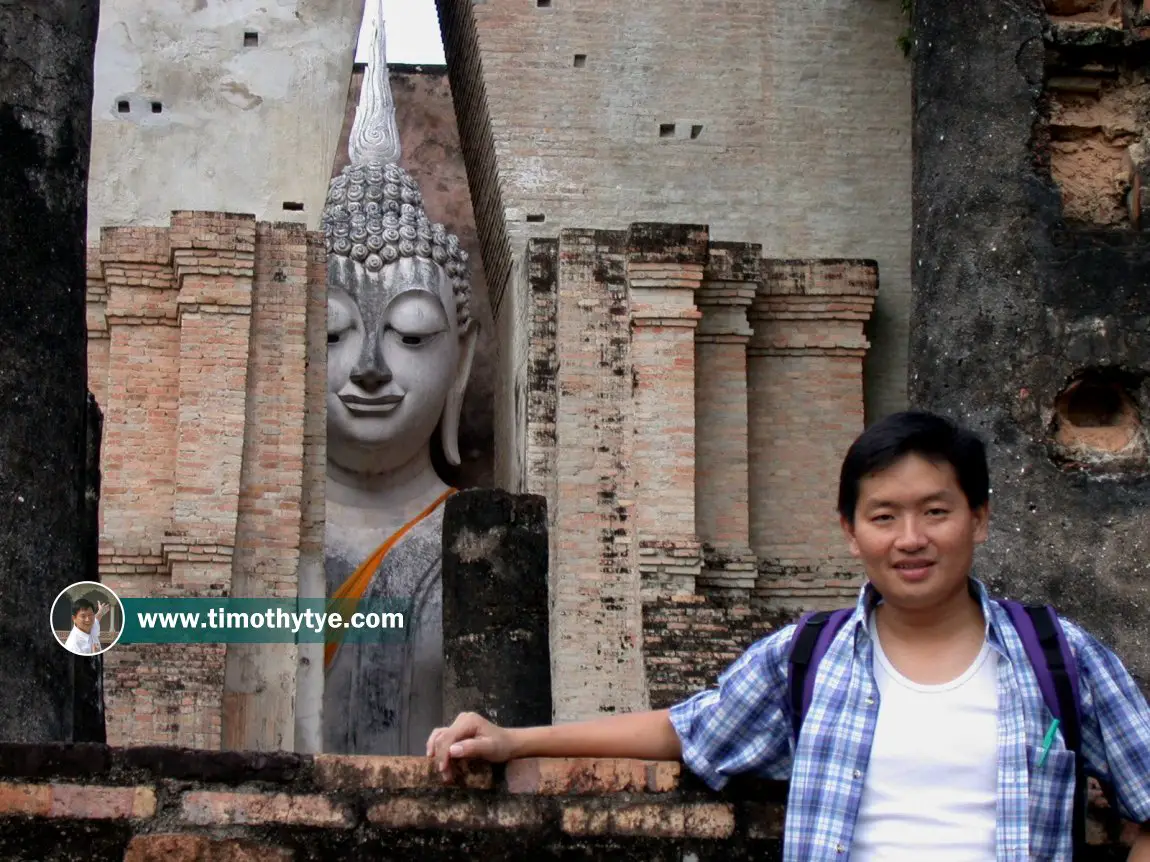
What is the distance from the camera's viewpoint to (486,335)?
14.7m

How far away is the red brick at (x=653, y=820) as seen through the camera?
4672 mm

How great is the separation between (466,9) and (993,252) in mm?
5220

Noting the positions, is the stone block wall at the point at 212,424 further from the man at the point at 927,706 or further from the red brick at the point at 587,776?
the man at the point at 927,706

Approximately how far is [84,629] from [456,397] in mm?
6023

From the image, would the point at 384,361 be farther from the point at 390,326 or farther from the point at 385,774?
the point at 385,774

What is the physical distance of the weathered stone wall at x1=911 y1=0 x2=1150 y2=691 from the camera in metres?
8.50

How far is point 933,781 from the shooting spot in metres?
3.95

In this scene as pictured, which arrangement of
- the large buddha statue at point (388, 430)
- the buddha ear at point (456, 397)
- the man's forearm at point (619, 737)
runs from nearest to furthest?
the man's forearm at point (619, 737) → the large buddha statue at point (388, 430) → the buddha ear at point (456, 397)

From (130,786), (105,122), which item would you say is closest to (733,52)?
(105,122)

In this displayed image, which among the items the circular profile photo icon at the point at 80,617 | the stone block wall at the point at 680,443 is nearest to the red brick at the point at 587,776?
the circular profile photo icon at the point at 80,617

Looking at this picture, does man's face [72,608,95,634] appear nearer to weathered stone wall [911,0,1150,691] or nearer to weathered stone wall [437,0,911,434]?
weathered stone wall [911,0,1150,691]

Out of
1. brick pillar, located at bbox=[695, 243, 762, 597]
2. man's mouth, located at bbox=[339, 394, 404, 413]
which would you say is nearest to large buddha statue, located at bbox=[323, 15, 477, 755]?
man's mouth, located at bbox=[339, 394, 404, 413]

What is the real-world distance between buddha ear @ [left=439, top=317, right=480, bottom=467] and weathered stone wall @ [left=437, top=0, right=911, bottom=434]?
0.29 meters

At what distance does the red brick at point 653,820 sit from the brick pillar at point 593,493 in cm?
622
